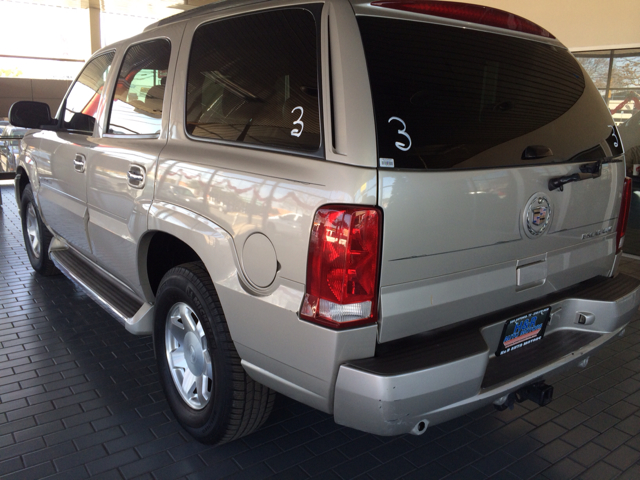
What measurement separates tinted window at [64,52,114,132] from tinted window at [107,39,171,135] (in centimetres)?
28

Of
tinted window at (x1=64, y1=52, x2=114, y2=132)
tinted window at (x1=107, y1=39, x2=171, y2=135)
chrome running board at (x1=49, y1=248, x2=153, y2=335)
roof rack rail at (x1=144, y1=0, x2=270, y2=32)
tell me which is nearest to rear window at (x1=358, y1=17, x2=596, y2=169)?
roof rack rail at (x1=144, y1=0, x2=270, y2=32)

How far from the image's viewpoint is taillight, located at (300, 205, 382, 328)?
5.27ft

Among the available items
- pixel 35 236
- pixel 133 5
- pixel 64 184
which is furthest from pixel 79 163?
pixel 133 5

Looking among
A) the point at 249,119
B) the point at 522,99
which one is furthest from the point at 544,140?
the point at 249,119

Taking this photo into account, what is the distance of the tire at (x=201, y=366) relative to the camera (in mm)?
2102

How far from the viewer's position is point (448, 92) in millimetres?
1838

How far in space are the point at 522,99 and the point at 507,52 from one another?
0.20 meters

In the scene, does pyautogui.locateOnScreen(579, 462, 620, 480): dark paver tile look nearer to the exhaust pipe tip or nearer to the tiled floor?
the tiled floor

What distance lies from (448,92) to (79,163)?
2.28m

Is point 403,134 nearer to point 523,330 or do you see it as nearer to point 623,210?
point 523,330

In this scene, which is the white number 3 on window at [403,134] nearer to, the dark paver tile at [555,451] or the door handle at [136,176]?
the door handle at [136,176]

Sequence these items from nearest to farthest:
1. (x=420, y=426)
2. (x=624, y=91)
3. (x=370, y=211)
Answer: (x=370, y=211), (x=420, y=426), (x=624, y=91)

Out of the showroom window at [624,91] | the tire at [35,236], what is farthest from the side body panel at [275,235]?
the showroom window at [624,91]

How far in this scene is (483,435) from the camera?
8.27 feet
